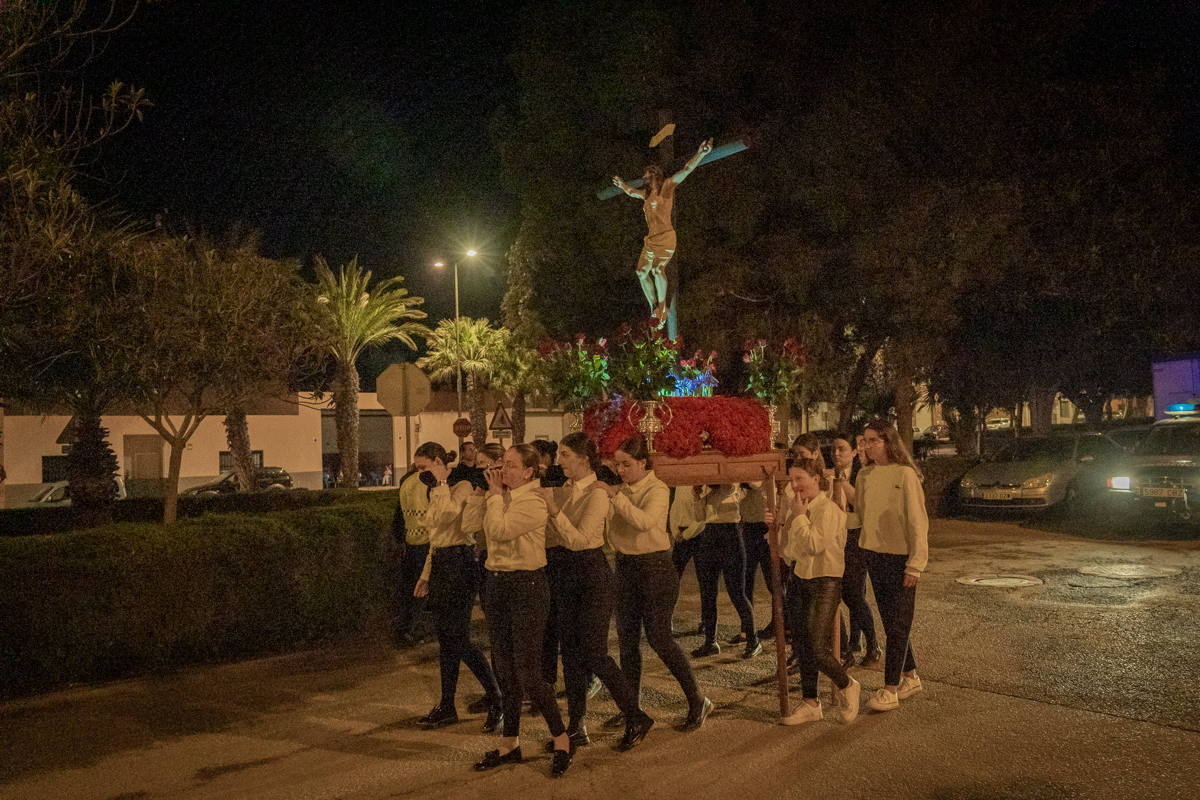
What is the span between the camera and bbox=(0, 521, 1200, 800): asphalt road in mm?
5184

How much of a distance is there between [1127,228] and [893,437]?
16.2 m

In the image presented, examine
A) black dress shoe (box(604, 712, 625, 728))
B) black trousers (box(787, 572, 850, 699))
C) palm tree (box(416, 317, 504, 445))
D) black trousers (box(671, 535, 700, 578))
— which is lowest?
black dress shoe (box(604, 712, 625, 728))

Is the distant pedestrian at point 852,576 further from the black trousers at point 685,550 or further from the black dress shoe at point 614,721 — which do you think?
the black dress shoe at point 614,721

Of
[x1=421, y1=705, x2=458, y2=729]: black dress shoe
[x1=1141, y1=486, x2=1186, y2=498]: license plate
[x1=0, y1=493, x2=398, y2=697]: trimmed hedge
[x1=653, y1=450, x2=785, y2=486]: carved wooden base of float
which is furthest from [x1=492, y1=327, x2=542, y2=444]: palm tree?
[x1=421, y1=705, x2=458, y2=729]: black dress shoe

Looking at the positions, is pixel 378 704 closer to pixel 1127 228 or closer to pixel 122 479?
pixel 1127 228

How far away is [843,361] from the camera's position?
23188mm

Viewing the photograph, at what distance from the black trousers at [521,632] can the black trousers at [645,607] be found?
62cm

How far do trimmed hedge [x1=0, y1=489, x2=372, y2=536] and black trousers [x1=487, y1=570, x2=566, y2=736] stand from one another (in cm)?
1078

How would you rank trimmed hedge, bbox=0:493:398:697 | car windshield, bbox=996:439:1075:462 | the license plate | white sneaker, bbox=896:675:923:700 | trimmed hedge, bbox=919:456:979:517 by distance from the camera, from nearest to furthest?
white sneaker, bbox=896:675:923:700 → trimmed hedge, bbox=0:493:398:697 → the license plate → car windshield, bbox=996:439:1075:462 → trimmed hedge, bbox=919:456:979:517

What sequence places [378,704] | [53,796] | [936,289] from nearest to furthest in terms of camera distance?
[53,796], [378,704], [936,289]

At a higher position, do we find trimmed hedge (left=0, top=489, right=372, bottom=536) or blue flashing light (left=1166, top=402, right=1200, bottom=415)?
blue flashing light (left=1166, top=402, right=1200, bottom=415)

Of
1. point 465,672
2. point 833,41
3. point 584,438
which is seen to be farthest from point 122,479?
point 584,438

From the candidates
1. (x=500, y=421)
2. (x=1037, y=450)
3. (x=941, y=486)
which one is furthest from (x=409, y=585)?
(x=1037, y=450)

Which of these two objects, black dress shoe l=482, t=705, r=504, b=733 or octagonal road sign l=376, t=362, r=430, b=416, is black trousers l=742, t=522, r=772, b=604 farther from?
octagonal road sign l=376, t=362, r=430, b=416
